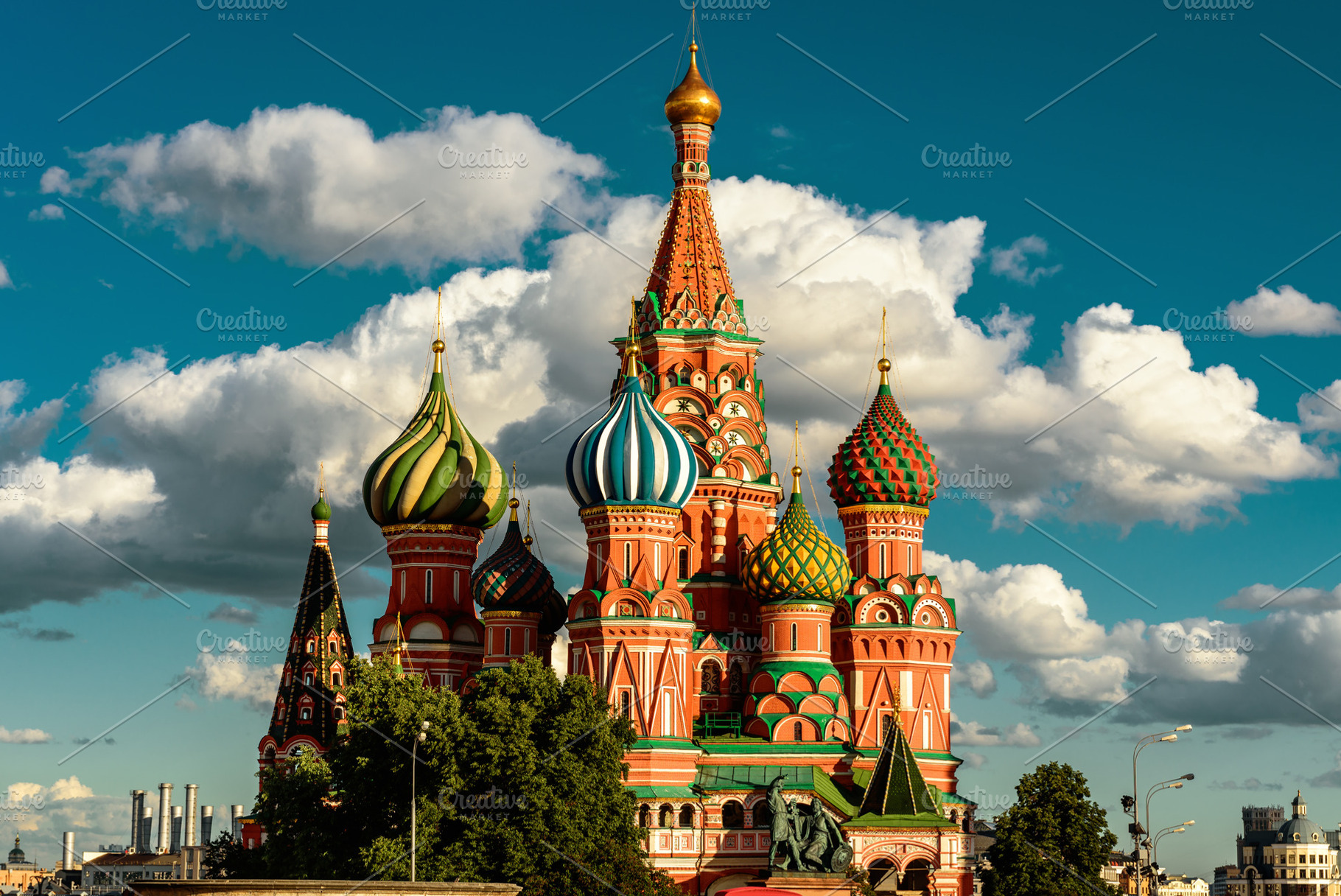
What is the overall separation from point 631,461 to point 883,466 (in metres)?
10.0

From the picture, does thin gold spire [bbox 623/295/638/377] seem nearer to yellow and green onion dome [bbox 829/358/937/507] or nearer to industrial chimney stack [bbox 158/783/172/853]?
yellow and green onion dome [bbox 829/358/937/507]

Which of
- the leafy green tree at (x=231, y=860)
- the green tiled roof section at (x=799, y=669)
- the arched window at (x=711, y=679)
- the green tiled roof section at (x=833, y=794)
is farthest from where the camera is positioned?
the arched window at (x=711, y=679)

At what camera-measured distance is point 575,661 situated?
5222cm

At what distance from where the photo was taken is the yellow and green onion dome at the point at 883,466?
5853 cm

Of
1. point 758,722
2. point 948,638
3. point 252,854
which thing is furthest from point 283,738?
point 948,638

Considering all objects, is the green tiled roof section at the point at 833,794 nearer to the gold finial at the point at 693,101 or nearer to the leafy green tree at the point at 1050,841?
the leafy green tree at the point at 1050,841

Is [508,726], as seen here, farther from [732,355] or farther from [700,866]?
[732,355]

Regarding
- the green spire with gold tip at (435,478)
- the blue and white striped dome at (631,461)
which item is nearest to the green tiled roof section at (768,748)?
the blue and white striped dome at (631,461)

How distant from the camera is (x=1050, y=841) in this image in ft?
162

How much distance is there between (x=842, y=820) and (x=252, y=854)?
1662 cm

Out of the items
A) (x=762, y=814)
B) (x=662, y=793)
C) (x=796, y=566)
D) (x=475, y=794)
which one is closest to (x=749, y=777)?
(x=762, y=814)

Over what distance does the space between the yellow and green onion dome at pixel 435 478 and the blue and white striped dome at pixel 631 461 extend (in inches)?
233

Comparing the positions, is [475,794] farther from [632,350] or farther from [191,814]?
[191,814]

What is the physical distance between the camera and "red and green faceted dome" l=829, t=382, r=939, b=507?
5853 centimetres
